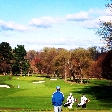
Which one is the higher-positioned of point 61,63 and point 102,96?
point 61,63

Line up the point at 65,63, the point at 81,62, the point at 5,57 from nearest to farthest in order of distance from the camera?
the point at 81,62 → the point at 65,63 → the point at 5,57

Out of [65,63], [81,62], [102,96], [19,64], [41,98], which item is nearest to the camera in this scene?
[41,98]

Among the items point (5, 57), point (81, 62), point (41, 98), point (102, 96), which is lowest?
point (102, 96)

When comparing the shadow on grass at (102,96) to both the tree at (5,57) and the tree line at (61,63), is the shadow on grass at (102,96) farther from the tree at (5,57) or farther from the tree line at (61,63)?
the tree at (5,57)

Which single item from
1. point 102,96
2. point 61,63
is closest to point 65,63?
point 61,63

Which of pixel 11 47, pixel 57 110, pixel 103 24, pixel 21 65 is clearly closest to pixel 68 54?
pixel 21 65

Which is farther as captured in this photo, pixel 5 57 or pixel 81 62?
pixel 5 57

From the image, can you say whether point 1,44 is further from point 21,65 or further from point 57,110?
point 57,110

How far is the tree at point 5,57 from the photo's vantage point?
155125 millimetres

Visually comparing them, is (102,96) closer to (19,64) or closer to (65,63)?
(65,63)

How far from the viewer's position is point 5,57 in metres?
166

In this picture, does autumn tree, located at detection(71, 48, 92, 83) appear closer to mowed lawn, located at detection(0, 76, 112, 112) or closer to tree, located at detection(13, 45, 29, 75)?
mowed lawn, located at detection(0, 76, 112, 112)

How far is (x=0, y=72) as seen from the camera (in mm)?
166000

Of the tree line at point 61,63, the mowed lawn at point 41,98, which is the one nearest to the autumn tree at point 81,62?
the tree line at point 61,63
